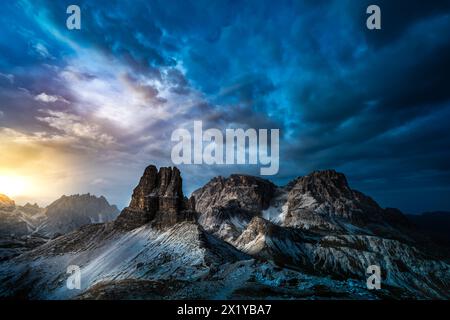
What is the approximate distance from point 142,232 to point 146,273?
43.4 metres

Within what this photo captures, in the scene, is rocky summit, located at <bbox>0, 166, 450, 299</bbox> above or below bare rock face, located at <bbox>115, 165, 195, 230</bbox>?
below

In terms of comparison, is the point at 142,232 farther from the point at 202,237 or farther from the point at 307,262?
the point at 307,262

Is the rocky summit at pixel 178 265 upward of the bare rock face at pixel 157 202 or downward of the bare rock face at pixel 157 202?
downward

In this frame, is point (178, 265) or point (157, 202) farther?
point (157, 202)

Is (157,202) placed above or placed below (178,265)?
above

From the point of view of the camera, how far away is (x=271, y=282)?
49.2 m

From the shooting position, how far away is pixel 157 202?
468ft

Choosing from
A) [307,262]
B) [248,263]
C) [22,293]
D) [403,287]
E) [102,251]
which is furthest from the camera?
[307,262]

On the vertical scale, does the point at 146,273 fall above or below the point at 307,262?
above

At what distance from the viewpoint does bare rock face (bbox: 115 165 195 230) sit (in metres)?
130

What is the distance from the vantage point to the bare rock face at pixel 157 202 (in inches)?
5113

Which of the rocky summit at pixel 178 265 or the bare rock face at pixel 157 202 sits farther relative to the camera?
the bare rock face at pixel 157 202

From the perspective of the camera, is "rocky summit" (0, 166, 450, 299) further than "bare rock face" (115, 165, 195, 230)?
No
